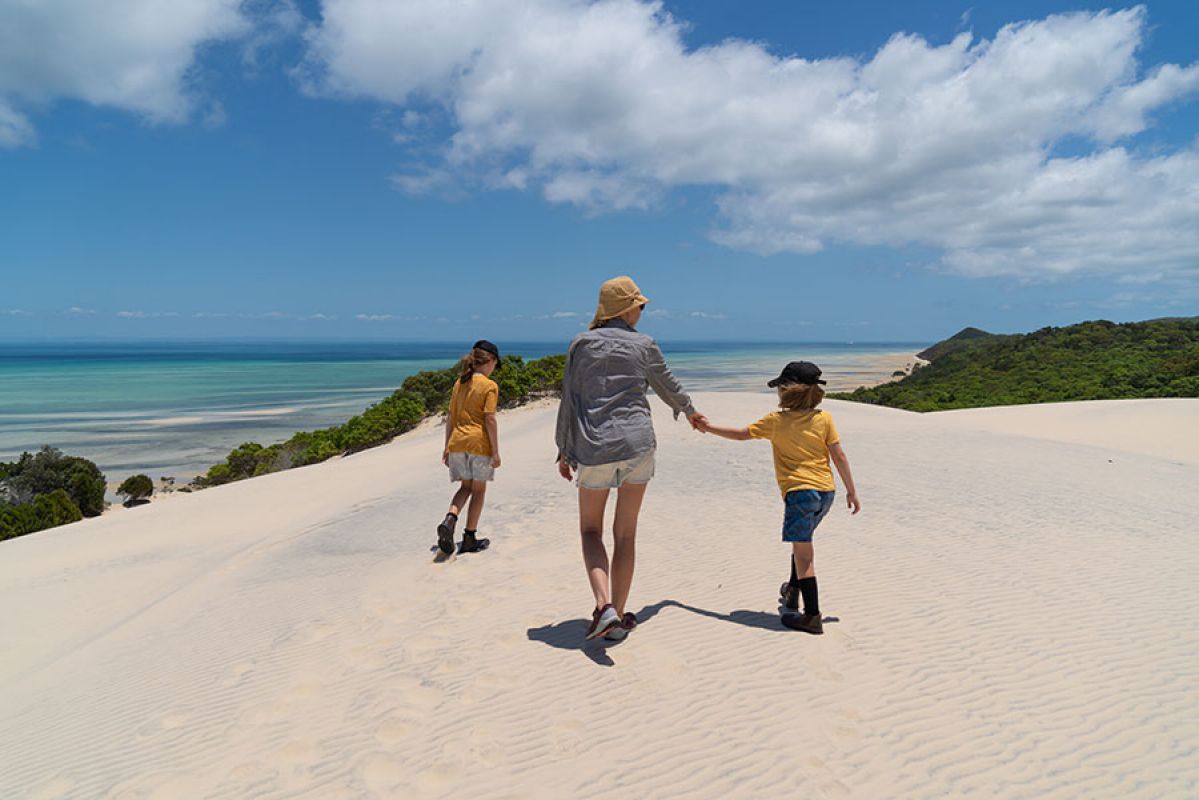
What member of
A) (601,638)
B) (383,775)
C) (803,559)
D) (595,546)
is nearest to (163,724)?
A: (383,775)

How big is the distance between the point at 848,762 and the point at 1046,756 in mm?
964

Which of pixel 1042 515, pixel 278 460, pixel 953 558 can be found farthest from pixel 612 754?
pixel 278 460

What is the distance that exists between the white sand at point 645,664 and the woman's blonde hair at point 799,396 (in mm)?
1589

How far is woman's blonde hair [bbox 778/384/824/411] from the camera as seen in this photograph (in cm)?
422

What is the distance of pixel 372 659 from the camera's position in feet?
14.6

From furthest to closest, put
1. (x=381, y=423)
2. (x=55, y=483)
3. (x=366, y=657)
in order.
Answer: (x=381, y=423), (x=55, y=483), (x=366, y=657)

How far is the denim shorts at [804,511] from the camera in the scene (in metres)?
4.18

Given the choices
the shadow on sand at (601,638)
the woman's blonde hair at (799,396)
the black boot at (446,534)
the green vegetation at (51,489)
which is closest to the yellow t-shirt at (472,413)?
the black boot at (446,534)

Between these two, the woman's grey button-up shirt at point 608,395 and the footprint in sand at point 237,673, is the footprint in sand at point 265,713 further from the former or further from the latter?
the woman's grey button-up shirt at point 608,395

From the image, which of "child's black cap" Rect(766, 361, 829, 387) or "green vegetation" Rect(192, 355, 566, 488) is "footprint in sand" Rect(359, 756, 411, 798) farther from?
"green vegetation" Rect(192, 355, 566, 488)

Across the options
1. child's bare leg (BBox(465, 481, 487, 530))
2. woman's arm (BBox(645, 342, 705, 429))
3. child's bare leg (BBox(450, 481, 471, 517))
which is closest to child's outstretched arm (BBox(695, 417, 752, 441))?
woman's arm (BBox(645, 342, 705, 429))

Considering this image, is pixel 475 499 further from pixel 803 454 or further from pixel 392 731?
pixel 803 454

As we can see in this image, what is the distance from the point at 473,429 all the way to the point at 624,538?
269 centimetres

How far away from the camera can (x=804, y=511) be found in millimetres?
4195
